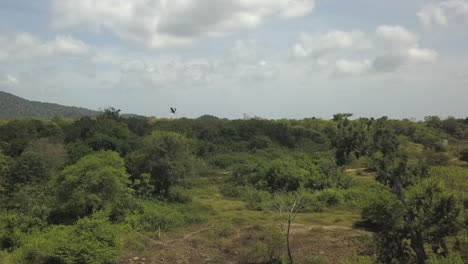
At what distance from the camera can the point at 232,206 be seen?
3300cm

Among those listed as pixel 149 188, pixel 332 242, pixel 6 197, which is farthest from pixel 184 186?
pixel 332 242

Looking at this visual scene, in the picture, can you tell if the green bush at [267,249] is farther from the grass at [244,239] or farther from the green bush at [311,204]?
the green bush at [311,204]

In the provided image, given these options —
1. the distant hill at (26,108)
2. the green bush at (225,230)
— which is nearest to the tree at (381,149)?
the green bush at (225,230)

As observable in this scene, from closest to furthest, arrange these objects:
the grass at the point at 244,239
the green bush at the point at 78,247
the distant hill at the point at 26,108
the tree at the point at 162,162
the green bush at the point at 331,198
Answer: the green bush at the point at 78,247, the grass at the point at 244,239, the tree at the point at 162,162, the green bush at the point at 331,198, the distant hill at the point at 26,108

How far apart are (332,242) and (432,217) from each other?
9.92 m

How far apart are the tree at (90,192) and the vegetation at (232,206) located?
65mm

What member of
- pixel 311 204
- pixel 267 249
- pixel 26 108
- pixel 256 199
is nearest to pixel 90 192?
pixel 267 249

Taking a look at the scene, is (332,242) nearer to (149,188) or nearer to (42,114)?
(149,188)

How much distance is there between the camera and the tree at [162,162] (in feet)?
107

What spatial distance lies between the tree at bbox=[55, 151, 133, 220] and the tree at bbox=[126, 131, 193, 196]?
5917 millimetres

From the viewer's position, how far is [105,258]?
18.9 metres

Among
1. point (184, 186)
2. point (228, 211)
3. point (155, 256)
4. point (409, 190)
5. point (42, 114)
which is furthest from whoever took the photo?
point (42, 114)

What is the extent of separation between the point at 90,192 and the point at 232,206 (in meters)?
11.7

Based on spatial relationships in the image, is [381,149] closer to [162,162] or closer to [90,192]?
[90,192]
